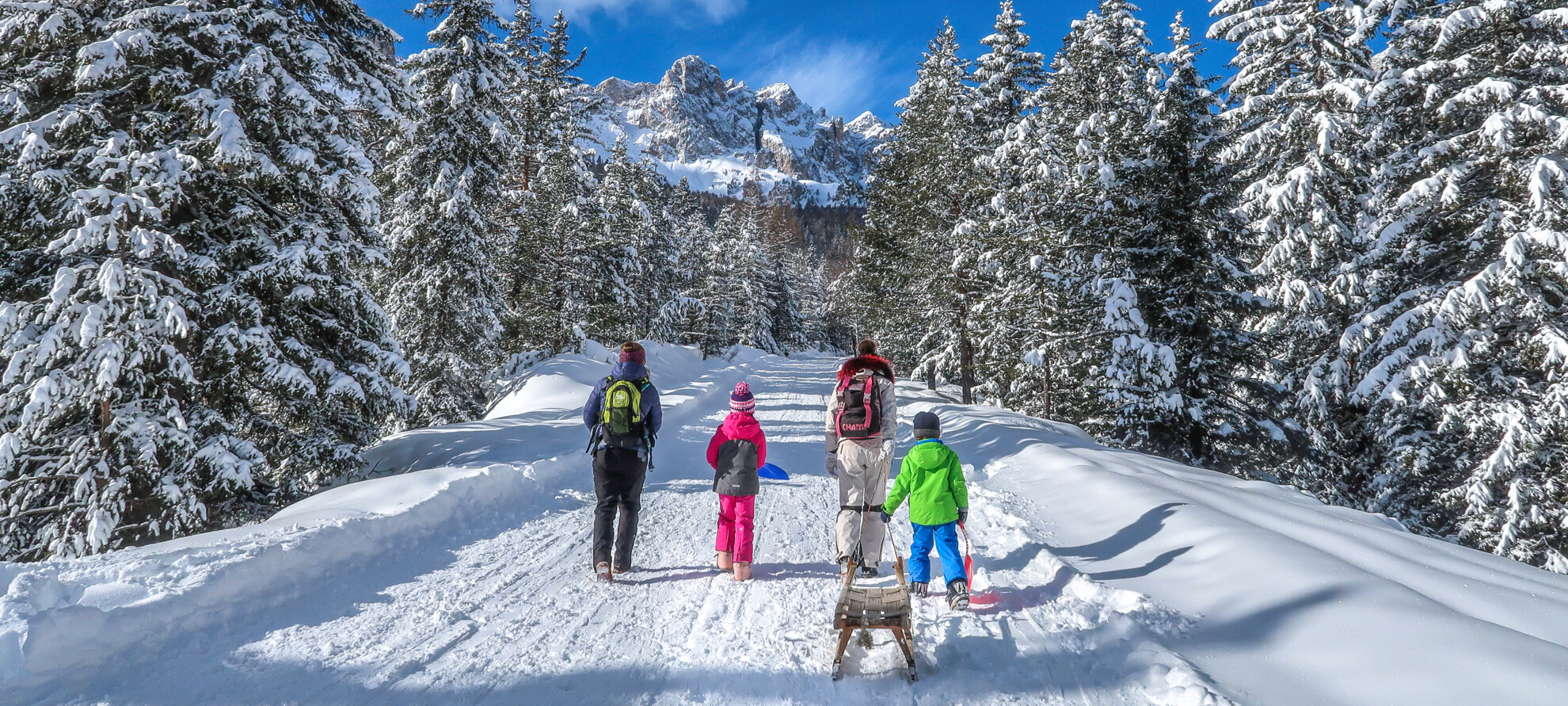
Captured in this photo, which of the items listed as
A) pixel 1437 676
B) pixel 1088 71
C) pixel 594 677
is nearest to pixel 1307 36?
pixel 1088 71

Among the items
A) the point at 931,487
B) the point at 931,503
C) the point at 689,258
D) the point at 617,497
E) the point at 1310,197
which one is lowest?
the point at 617,497

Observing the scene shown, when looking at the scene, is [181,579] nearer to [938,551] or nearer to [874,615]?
[874,615]

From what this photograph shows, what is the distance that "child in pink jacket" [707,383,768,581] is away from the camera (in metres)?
5.51

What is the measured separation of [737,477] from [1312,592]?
14.3 feet

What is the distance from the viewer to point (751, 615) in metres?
4.68

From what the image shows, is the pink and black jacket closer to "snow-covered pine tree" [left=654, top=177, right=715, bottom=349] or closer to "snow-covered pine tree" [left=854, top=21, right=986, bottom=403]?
"snow-covered pine tree" [left=854, top=21, right=986, bottom=403]

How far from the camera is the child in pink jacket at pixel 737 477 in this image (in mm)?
5512

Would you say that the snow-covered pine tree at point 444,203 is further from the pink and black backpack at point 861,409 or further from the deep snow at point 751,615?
the pink and black backpack at point 861,409

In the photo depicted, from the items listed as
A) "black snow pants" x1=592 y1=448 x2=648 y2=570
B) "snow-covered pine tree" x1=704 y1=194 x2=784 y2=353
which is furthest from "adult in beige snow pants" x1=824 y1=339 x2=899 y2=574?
"snow-covered pine tree" x1=704 y1=194 x2=784 y2=353

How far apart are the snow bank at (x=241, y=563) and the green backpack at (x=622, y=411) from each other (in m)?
2.46

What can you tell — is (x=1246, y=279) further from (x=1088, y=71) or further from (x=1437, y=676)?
(x=1437, y=676)

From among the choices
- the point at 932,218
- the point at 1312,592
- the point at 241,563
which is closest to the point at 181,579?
the point at 241,563

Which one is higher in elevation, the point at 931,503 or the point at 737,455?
the point at 737,455

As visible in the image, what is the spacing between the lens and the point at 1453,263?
40.1 ft
